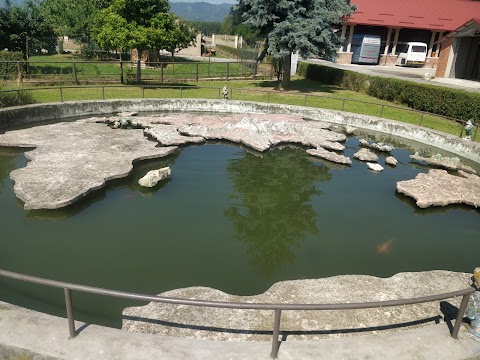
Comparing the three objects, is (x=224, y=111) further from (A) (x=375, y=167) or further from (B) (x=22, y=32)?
(B) (x=22, y=32)

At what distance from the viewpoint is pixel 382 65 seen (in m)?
45.8

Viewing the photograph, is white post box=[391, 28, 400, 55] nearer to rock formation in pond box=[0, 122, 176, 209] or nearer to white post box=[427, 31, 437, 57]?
white post box=[427, 31, 437, 57]

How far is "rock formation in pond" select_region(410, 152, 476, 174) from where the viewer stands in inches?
604

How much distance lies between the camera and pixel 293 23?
2662cm

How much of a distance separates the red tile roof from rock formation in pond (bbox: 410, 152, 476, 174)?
102 feet

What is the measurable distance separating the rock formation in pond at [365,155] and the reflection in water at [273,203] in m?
1.82

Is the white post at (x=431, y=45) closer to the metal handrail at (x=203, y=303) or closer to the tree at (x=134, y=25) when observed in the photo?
the tree at (x=134, y=25)

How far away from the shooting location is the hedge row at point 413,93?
21719 millimetres

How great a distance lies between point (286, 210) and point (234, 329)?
572 centimetres

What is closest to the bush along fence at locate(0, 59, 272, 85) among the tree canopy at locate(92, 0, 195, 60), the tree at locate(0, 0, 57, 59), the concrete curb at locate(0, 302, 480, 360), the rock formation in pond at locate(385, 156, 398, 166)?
the tree canopy at locate(92, 0, 195, 60)

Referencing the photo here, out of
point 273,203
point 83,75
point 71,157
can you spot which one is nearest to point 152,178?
point 71,157

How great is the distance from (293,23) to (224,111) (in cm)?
844

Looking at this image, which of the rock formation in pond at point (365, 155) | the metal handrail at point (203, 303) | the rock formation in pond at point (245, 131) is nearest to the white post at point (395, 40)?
the rock formation in pond at point (245, 131)

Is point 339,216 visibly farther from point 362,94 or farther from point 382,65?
point 382,65
